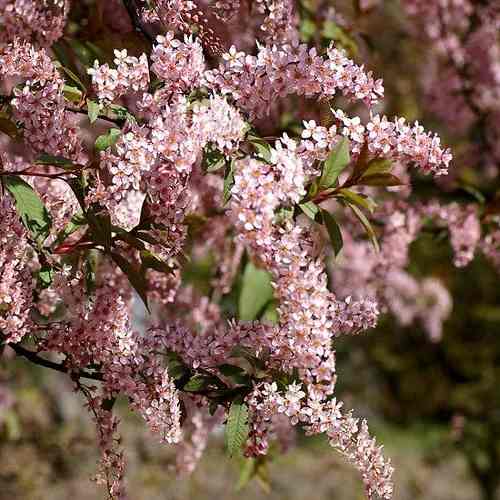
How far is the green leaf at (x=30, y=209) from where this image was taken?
134 centimetres

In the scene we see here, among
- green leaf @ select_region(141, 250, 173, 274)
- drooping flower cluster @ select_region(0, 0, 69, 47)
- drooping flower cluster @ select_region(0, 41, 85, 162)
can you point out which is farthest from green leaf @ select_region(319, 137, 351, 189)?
drooping flower cluster @ select_region(0, 0, 69, 47)

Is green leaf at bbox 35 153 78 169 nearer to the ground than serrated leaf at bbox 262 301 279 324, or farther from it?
nearer to the ground

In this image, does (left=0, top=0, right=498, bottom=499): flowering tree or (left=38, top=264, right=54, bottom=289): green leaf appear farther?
(left=38, top=264, right=54, bottom=289): green leaf

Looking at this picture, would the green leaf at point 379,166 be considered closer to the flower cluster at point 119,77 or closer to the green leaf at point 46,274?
the flower cluster at point 119,77

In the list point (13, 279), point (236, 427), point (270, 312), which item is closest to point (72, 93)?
point (13, 279)

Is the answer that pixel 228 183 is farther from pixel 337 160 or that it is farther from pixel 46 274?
pixel 46 274

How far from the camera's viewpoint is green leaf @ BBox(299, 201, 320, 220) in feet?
4.48

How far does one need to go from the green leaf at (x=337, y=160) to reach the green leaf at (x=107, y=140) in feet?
0.96

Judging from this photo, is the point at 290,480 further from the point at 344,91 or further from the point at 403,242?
the point at 344,91

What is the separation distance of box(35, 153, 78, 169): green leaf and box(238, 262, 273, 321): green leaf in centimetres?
116

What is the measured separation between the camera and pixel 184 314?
2.54m

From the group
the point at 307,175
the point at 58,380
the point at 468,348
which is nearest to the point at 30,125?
the point at 307,175

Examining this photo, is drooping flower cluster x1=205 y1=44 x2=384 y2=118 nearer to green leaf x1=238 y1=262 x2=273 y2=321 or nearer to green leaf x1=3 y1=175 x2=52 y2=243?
green leaf x1=3 y1=175 x2=52 y2=243

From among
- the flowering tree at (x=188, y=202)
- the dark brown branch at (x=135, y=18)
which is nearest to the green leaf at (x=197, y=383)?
the flowering tree at (x=188, y=202)
